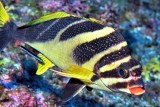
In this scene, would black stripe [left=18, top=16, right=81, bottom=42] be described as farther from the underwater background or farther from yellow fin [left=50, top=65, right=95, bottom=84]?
the underwater background

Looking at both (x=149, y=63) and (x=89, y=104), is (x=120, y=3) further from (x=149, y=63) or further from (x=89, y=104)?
(x=89, y=104)

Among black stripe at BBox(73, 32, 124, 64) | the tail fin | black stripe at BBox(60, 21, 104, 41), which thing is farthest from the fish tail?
black stripe at BBox(73, 32, 124, 64)

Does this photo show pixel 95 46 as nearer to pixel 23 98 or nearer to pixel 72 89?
pixel 72 89

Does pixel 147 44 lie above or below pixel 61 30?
below

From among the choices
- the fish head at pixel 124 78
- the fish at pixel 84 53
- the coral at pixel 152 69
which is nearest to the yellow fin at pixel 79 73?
the fish at pixel 84 53

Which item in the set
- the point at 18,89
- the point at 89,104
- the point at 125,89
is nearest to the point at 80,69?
the point at 125,89

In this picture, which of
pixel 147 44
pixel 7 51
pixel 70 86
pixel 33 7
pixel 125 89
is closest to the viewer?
pixel 125 89

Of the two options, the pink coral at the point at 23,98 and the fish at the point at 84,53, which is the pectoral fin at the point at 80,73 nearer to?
the fish at the point at 84,53
